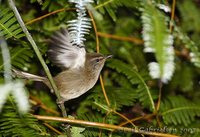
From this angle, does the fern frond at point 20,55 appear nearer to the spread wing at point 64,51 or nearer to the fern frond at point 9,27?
the spread wing at point 64,51

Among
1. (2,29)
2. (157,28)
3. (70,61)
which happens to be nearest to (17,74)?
(2,29)

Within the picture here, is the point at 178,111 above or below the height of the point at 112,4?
below

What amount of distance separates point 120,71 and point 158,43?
244cm

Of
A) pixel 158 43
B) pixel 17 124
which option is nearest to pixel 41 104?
pixel 17 124

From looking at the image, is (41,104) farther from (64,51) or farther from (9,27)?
(9,27)

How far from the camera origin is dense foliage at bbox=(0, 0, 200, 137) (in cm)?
277

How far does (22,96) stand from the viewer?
4.54 ft

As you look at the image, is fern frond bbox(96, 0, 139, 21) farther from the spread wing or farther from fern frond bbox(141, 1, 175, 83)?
fern frond bbox(141, 1, 175, 83)

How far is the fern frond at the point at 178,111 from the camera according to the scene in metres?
3.47

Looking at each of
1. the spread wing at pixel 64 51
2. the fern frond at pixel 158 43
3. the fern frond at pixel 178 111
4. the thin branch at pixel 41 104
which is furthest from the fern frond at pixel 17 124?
the fern frond at pixel 158 43

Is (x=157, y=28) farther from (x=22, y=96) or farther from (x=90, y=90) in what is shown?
(x=90, y=90)

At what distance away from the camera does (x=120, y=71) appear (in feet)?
12.2

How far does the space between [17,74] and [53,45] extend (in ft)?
1.32

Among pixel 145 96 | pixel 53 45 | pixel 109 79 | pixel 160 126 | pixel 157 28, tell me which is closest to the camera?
pixel 157 28
